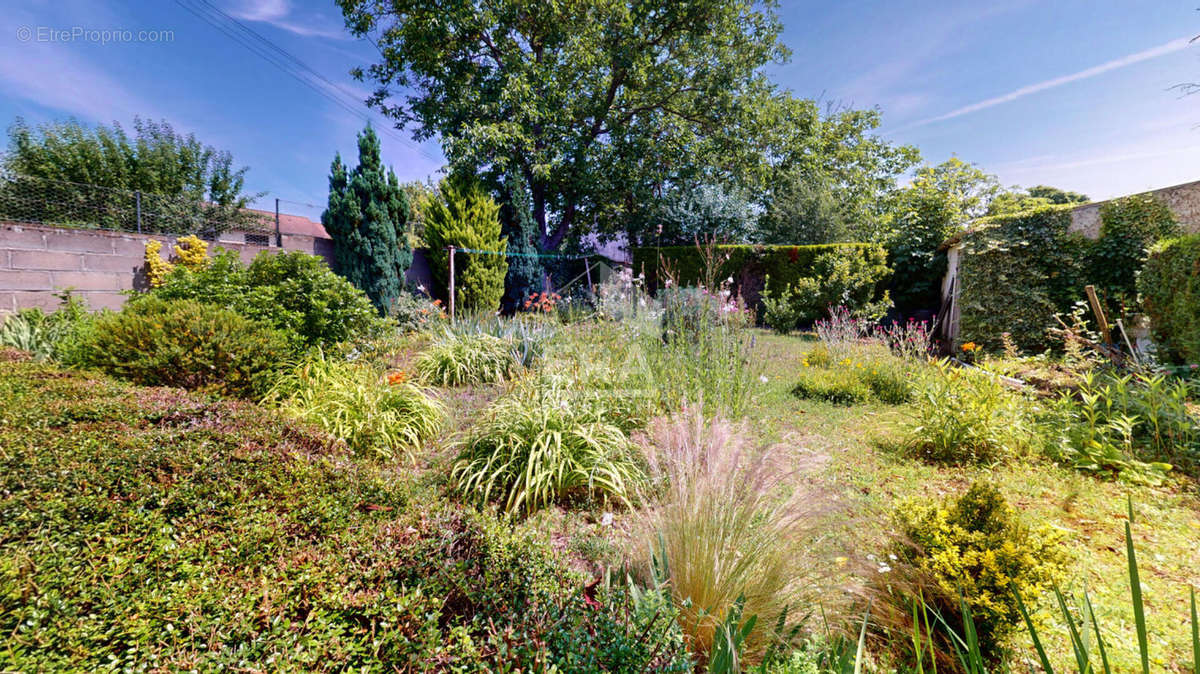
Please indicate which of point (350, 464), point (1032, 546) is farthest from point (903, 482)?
point (350, 464)

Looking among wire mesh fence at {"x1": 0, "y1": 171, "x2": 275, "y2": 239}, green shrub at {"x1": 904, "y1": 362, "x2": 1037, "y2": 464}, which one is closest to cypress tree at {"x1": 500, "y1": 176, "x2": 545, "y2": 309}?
wire mesh fence at {"x1": 0, "y1": 171, "x2": 275, "y2": 239}

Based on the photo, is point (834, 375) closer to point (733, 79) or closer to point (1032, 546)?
point (1032, 546)

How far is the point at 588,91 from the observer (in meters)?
12.4

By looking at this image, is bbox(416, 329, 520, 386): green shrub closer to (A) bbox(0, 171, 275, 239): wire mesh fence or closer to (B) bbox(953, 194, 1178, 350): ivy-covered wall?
(A) bbox(0, 171, 275, 239): wire mesh fence

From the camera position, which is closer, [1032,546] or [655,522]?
[1032,546]

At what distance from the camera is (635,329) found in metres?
4.21

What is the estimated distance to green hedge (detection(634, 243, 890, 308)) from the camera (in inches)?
405

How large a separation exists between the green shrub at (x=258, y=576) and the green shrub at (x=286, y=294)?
261 centimetres

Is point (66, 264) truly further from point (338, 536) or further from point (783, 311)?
point (783, 311)

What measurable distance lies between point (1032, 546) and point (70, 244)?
29.9ft

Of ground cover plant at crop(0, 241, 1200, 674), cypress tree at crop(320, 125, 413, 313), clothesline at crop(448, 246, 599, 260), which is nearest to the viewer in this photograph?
ground cover plant at crop(0, 241, 1200, 674)

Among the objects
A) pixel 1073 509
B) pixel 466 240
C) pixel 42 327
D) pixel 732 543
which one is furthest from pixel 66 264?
pixel 1073 509

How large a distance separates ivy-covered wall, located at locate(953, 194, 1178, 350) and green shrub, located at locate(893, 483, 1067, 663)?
7084mm

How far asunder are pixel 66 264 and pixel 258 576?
714cm
